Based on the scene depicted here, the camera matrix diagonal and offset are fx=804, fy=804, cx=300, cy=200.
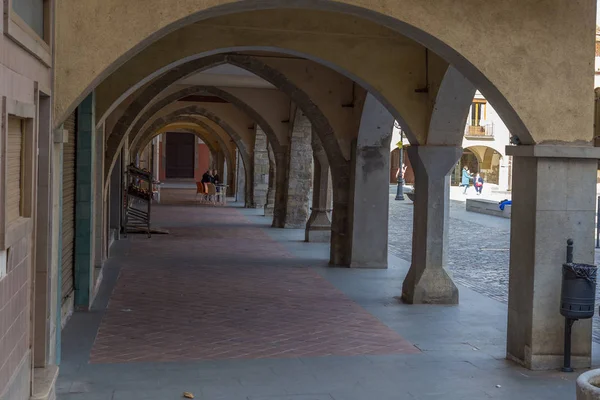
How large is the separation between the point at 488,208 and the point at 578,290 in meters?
19.7

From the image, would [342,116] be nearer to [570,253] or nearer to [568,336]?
[570,253]

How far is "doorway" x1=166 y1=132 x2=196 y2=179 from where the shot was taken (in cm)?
5391

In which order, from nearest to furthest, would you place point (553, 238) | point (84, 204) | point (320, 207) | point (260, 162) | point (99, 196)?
point (553, 238) < point (84, 204) < point (99, 196) < point (320, 207) < point (260, 162)

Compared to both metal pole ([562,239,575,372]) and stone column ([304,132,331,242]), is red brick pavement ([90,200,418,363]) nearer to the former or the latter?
metal pole ([562,239,575,372])

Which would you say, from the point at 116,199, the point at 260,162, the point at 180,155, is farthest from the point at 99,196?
the point at 180,155

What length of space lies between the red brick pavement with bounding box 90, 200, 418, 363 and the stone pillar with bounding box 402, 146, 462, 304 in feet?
2.99

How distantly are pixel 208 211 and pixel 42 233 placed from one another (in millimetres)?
20002

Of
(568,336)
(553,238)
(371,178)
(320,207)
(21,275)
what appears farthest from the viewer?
(320,207)

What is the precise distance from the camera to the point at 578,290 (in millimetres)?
6535

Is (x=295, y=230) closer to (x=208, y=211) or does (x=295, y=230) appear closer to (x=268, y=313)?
(x=208, y=211)

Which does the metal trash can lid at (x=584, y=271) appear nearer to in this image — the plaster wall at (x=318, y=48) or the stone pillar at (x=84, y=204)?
the plaster wall at (x=318, y=48)

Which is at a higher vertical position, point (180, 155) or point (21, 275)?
point (180, 155)

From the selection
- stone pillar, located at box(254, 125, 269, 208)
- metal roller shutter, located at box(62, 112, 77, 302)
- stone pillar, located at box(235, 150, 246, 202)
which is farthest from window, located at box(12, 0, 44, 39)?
stone pillar, located at box(235, 150, 246, 202)

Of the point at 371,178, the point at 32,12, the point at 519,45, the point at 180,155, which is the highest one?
the point at 519,45
